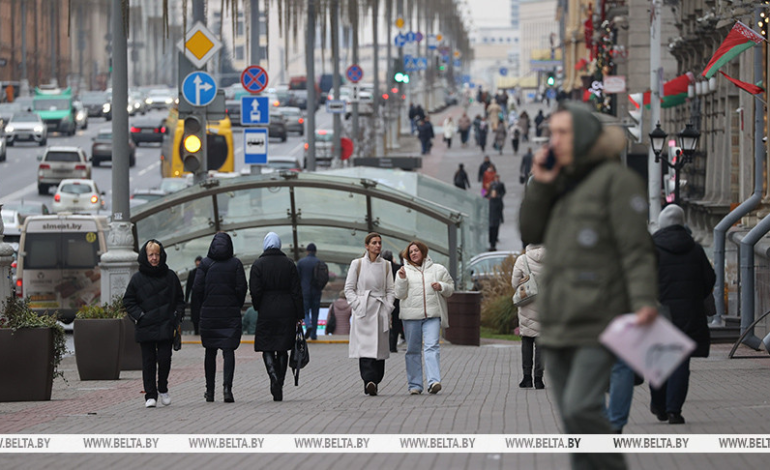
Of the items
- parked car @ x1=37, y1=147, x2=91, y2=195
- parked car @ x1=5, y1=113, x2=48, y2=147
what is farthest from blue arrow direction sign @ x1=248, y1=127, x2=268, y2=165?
parked car @ x1=5, y1=113, x2=48, y2=147

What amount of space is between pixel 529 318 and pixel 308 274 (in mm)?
9881

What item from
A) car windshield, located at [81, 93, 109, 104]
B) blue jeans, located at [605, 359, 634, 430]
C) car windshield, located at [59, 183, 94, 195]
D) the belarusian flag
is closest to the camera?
blue jeans, located at [605, 359, 634, 430]

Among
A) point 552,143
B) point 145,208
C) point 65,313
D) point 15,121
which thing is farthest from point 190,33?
point 15,121

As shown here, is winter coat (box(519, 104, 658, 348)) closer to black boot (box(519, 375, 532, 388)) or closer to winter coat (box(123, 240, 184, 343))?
winter coat (box(123, 240, 184, 343))

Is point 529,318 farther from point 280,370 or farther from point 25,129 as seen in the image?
point 25,129

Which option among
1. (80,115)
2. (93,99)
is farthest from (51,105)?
(93,99)

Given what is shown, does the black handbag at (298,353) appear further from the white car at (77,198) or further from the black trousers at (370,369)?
the white car at (77,198)

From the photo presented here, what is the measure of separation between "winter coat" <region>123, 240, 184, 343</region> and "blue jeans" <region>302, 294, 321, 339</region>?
34.7 ft

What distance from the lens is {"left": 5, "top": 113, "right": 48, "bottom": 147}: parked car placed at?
76.9 metres

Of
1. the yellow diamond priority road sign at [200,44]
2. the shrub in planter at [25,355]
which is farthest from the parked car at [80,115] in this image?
the shrub in planter at [25,355]

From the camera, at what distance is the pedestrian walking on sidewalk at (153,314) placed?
547 inches

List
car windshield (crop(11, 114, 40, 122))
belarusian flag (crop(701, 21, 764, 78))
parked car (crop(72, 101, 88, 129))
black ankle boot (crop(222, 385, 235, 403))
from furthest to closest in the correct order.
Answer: parked car (crop(72, 101, 88, 129)) → car windshield (crop(11, 114, 40, 122)) → belarusian flag (crop(701, 21, 764, 78)) → black ankle boot (crop(222, 385, 235, 403))

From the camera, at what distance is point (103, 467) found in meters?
9.29

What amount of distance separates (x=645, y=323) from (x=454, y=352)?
16795 mm
